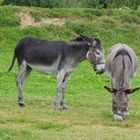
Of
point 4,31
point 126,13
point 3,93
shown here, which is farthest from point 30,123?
point 126,13

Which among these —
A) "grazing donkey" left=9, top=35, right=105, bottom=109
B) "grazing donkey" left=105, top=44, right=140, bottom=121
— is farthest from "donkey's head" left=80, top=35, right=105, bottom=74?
"grazing donkey" left=105, top=44, right=140, bottom=121

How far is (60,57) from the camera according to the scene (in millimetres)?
14852

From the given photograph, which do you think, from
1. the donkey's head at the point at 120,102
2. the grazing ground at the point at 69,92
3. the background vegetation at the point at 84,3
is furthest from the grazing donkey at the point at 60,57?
the background vegetation at the point at 84,3

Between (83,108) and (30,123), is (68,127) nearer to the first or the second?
(30,123)

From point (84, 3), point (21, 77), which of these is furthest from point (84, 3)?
point (21, 77)

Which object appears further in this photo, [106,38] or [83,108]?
[106,38]

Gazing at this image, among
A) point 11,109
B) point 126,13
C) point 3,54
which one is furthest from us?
point 126,13

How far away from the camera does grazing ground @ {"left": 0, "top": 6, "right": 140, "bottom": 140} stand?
1170cm

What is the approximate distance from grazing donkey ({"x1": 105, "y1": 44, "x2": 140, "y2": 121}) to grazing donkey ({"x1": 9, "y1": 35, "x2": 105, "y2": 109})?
0.45 metres

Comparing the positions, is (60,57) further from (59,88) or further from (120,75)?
(120,75)

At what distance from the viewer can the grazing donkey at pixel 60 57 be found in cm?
1480

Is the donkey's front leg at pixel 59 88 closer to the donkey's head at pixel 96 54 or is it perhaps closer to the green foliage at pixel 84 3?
the donkey's head at pixel 96 54

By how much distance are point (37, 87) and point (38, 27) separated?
1499 cm

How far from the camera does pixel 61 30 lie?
3484cm
